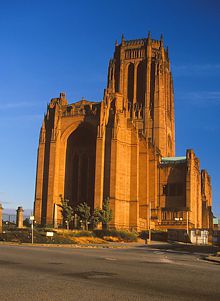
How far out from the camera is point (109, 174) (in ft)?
209

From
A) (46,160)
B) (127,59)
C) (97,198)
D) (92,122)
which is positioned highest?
(127,59)

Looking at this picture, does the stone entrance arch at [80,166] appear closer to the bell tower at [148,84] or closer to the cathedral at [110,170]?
the cathedral at [110,170]

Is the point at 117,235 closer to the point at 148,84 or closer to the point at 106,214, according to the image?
the point at 106,214

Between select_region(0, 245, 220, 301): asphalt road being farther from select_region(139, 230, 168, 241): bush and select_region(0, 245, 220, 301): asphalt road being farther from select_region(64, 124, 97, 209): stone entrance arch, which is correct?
select_region(64, 124, 97, 209): stone entrance arch

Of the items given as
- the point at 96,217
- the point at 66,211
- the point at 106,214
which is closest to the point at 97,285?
the point at 96,217

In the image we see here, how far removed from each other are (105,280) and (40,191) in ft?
187

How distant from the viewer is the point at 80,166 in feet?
237

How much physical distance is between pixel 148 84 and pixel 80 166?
3434 centimetres

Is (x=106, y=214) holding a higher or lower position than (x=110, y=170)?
lower

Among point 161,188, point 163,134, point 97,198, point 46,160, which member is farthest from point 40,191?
point 163,134

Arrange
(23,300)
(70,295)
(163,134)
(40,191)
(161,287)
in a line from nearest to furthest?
(23,300), (70,295), (161,287), (40,191), (163,134)

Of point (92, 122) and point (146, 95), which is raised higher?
point (146, 95)

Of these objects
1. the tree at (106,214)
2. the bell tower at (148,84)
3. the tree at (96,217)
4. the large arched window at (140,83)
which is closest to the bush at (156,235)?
the tree at (106,214)

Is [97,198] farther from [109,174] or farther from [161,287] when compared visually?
[161,287]
